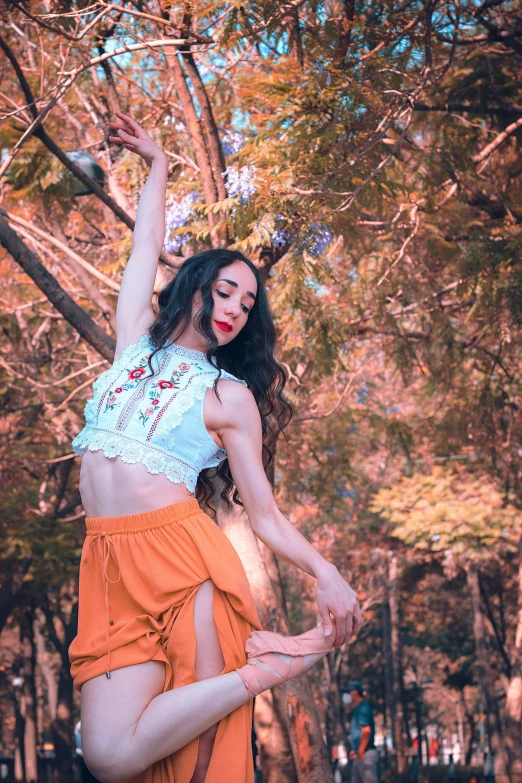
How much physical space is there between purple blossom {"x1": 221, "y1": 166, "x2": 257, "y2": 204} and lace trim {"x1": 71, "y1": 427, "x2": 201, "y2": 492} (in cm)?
389

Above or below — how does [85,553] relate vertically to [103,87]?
below

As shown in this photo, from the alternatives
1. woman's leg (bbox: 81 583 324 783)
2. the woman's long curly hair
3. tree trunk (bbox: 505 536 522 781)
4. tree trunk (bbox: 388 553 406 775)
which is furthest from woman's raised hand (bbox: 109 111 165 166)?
tree trunk (bbox: 388 553 406 775)

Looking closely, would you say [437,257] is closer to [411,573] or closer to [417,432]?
[417,432]

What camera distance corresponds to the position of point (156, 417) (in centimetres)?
276

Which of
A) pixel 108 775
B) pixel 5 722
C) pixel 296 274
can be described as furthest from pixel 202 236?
pixel 5 722

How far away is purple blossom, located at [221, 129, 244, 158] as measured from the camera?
805 cm

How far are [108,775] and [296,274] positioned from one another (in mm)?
4826

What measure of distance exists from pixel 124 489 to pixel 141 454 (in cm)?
11

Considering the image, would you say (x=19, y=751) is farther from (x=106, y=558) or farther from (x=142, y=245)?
(x=106, y=558)

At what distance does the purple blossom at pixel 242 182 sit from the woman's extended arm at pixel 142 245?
2.92 m

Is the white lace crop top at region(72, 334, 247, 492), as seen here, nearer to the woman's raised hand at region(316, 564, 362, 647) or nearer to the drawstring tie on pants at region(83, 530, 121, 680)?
the drawstring tie on pants at region(83, 530, 121, 680)

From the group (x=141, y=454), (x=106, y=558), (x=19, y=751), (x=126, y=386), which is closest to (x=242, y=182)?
(x=126, y=386)

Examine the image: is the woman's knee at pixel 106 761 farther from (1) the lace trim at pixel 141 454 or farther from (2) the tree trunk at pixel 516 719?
(2) the tree trunk at pixel 516 719

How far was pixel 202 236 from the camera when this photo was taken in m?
6.70
